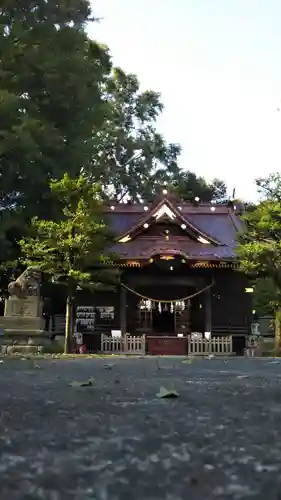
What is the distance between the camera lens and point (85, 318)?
22391 millimetres

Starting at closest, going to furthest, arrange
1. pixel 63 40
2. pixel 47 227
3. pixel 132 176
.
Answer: pixel 47 227 < pixel 63 40 < pixel 132 176

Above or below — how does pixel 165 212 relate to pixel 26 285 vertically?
above

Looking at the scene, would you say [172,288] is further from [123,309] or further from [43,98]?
[43,98]

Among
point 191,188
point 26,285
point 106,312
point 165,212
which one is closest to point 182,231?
point 165,212

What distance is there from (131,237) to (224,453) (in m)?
20.4

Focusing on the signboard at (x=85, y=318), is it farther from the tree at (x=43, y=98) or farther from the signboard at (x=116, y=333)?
the tree at (x=43, y=98)

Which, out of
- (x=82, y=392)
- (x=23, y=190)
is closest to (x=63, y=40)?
(x=23, y=190)

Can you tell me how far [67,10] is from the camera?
24.5 metres

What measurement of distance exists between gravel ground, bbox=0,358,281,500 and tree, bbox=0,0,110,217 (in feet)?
58.9

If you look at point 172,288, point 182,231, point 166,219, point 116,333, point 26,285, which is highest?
point 166,219

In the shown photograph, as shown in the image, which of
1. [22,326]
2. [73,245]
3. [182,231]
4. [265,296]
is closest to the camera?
[22,326]

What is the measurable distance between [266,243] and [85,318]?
6887 millimetres

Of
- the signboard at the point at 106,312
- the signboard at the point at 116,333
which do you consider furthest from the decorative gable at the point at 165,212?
the signboard at the point at 116,333

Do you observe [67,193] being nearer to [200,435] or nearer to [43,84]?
[43,84]
